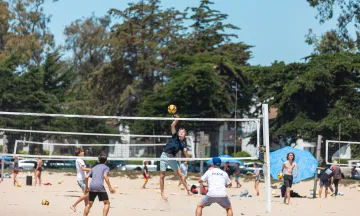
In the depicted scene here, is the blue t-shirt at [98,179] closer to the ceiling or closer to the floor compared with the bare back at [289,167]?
closer to the floor

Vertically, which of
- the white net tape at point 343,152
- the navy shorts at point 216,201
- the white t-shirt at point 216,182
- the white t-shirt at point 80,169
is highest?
the white net tape at point 343,152

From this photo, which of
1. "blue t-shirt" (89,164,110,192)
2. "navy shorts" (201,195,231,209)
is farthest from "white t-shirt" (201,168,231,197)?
"blue t-shirt" (89,164,110,192)

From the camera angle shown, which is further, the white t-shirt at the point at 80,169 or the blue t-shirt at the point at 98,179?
the white t-shirt at the point at 80,169

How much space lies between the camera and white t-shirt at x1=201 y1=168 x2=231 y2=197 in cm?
1295

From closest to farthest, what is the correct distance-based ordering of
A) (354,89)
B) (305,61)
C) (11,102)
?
(354,89) < (305,61) < (11,102)

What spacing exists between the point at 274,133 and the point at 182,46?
15558 millimetres

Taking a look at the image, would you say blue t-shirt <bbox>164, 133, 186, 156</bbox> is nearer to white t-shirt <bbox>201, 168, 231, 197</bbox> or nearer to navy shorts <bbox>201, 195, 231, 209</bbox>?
white t-shirt <bbox>201, 168, 231, 197</bbox>

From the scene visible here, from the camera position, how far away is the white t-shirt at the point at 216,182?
12945mm

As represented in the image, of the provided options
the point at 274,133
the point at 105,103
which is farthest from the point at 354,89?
the point at 105,103

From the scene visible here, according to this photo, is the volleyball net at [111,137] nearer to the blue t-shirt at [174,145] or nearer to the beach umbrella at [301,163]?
the beach umbrella at [301,163]

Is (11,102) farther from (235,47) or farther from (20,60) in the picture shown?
(235,47)

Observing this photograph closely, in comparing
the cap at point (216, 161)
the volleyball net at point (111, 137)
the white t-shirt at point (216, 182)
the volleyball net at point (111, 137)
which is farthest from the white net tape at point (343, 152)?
the white t-shirt at point (216, 182)

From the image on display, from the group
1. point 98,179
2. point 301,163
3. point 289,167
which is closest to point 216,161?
point 98,179

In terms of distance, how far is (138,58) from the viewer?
63.4 metres
